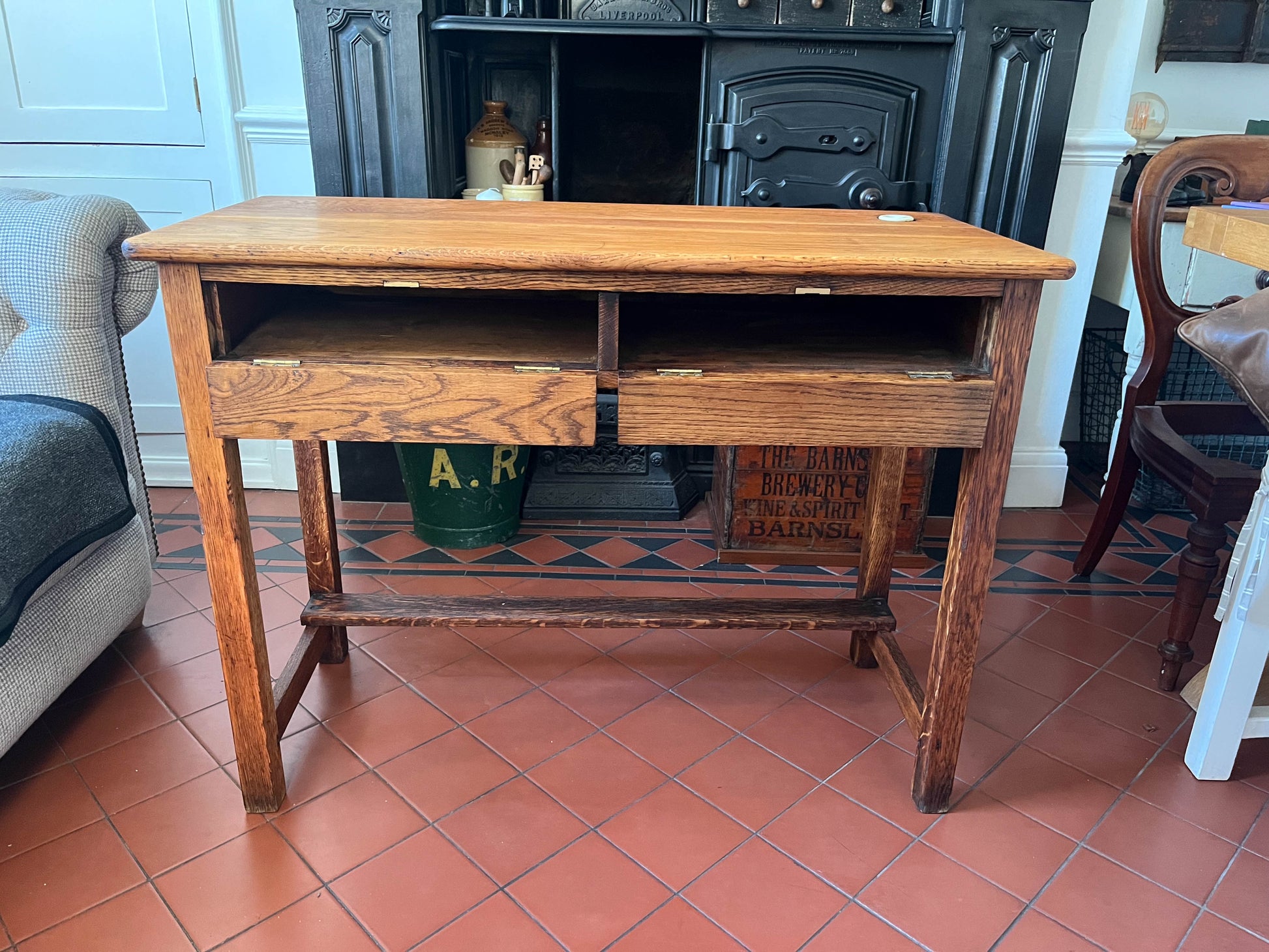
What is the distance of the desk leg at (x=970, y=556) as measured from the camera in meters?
1.33

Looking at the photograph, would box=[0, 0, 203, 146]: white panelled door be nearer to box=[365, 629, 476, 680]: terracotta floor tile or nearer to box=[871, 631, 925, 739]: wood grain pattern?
box=[365, 629, 476, 680]: terracotta floor tile

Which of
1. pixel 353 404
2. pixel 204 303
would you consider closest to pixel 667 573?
pixel 353 404

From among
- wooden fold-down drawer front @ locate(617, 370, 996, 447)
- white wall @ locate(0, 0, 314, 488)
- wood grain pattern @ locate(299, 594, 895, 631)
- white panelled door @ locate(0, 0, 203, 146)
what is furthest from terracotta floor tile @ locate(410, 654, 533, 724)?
white panelled door @ locate(0, 0, 203, 146)

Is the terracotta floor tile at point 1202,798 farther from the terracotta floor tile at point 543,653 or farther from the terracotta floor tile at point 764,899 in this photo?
the terracotta floor tile at point 543,653

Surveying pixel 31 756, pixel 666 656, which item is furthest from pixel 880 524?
pixel 31 756

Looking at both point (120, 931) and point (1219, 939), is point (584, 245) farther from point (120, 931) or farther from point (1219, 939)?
point (1219, 939)

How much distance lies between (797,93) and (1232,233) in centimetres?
117

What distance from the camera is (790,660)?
2143 mm

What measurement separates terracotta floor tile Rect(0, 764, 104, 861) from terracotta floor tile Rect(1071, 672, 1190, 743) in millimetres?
1982

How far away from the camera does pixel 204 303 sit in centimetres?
129

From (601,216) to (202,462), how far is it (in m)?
0.79

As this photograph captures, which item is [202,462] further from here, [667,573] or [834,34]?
[834,34]

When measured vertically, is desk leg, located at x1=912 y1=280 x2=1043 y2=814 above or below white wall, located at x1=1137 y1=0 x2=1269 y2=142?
below

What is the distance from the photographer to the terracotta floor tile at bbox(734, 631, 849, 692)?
6.79 feet
